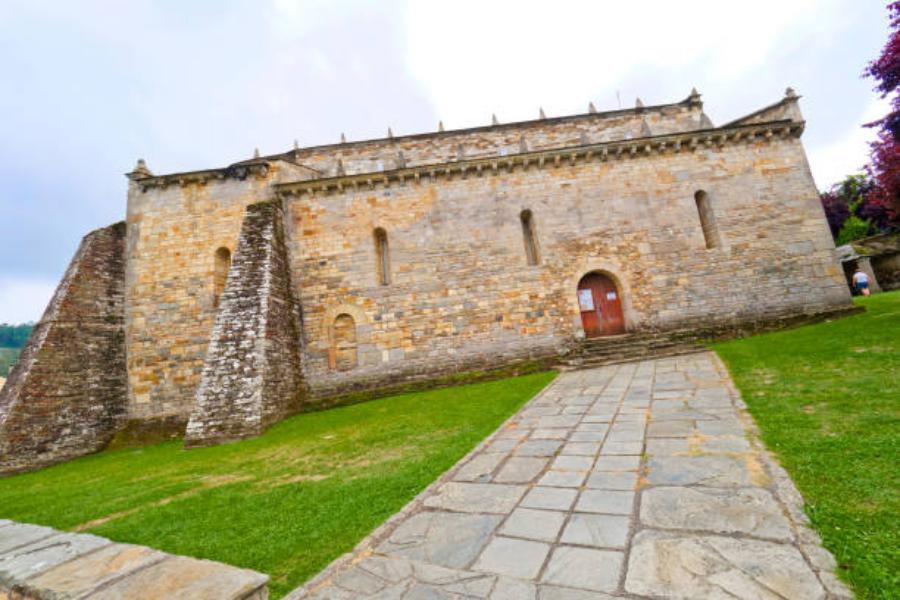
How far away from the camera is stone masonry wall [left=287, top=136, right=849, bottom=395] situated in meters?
11.2

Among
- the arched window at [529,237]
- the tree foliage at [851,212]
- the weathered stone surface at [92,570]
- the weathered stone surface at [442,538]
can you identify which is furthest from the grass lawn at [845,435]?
the tree foliage at [851,212]

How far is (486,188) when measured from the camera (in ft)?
40.2

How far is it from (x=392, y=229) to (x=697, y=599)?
37.8 ft

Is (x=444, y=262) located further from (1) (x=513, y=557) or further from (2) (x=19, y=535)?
(2) (x=19, y=535)

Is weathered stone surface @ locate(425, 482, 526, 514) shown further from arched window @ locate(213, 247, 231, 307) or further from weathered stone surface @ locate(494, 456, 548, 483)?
arched window @ locate(213, 247, 231, 307)

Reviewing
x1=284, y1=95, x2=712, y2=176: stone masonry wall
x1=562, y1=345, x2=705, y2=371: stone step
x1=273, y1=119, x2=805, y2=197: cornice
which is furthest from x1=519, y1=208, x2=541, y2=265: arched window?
x1=284, y1=95, x2=712, y2=176: stone masonry wall

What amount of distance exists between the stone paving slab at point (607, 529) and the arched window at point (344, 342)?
801 centimetres

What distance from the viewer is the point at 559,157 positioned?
12156 mm

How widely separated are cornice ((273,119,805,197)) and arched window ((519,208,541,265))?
1.65 m

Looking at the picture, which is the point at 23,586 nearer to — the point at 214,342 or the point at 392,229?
the point at 214,342

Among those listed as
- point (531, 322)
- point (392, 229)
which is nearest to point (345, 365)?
point (392, 229)

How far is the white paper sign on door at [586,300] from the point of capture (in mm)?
11984

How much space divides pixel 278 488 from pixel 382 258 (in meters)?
9.07

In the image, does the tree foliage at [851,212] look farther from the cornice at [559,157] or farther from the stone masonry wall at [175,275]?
the stone masonry wall at [175,275]
